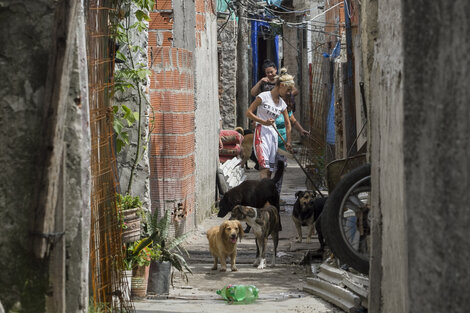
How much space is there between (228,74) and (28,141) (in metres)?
17.0

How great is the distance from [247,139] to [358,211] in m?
12.0

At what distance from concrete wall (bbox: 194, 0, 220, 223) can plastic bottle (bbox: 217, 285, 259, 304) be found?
4.19m

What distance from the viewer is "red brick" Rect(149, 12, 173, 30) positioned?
9.99 m

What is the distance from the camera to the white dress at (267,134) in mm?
11562

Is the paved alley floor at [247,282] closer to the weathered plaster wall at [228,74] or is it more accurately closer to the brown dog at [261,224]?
the brown dog at [261,224]

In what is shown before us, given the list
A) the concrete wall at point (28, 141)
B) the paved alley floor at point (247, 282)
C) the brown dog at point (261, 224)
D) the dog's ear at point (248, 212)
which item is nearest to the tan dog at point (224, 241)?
the paved alley floor at point (247, 282)

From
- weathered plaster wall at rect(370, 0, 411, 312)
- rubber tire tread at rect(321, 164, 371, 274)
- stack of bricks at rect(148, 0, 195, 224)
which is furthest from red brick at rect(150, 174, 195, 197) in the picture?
weathered plaster wall at rect(370, 0, 411, 312)

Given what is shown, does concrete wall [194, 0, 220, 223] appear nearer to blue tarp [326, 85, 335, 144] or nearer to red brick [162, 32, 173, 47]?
red brick [162, 32, 173, 47]

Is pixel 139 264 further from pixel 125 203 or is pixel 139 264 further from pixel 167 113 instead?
pixel 167 113

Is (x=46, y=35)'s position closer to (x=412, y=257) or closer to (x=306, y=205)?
Result: (x=412, y=257)

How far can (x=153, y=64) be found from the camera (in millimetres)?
9656

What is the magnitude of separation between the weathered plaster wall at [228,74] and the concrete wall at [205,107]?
251 inches

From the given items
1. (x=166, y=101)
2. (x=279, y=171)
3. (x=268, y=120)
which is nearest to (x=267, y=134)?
(x=268, y=120)

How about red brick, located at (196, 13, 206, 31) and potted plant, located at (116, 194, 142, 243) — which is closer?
potted plant, located at (116, 194, 142, 243)
